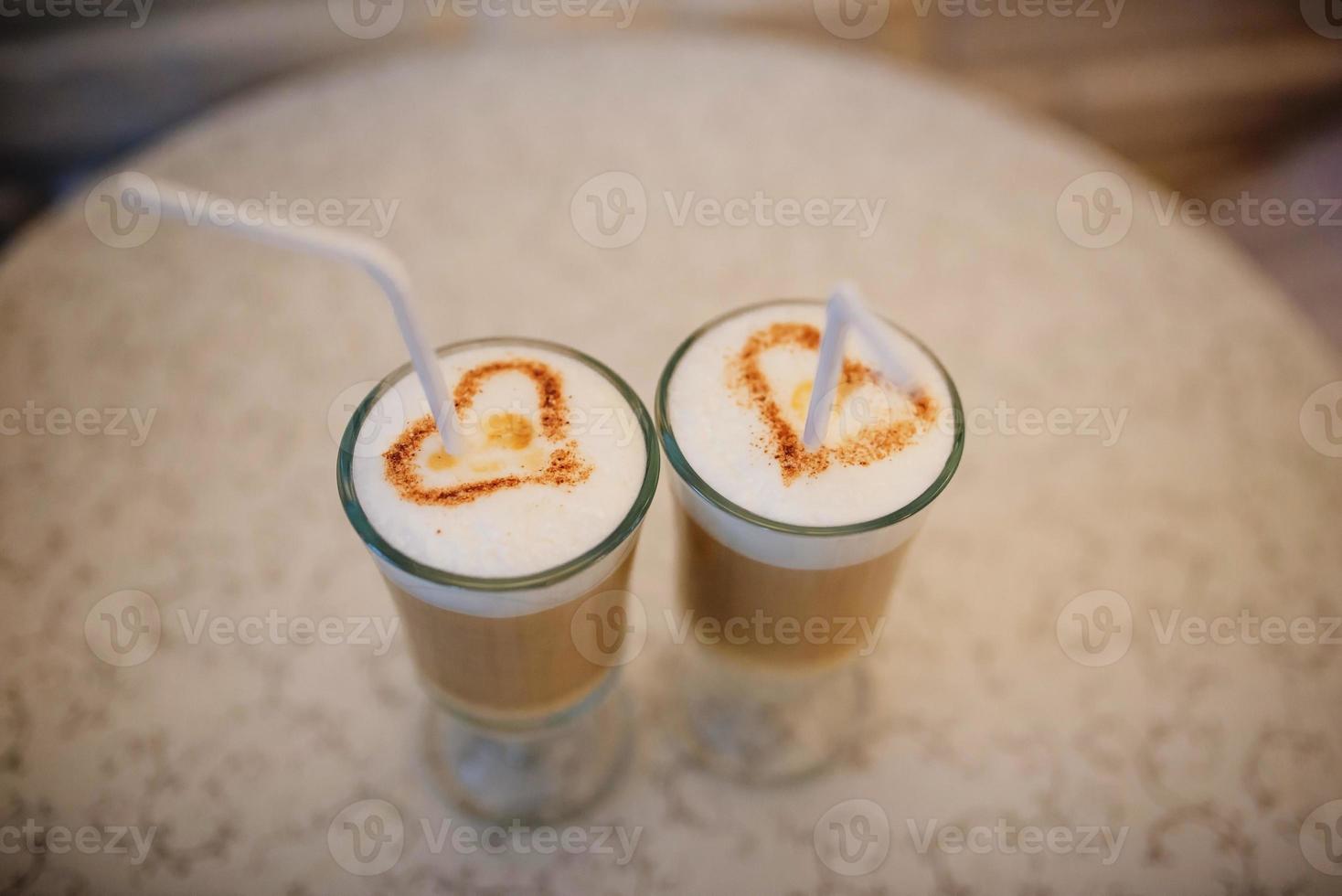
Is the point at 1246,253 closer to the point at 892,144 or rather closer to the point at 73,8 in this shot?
the point at 892,144

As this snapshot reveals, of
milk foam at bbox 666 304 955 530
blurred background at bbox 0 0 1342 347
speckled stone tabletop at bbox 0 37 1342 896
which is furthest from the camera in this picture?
blurred background at bbox 0 0 1342 347

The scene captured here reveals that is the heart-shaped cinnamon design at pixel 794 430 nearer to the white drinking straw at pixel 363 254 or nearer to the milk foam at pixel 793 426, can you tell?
the milk foam at pixel 793 426

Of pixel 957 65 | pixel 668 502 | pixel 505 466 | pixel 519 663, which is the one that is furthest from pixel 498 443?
pixel 957 65

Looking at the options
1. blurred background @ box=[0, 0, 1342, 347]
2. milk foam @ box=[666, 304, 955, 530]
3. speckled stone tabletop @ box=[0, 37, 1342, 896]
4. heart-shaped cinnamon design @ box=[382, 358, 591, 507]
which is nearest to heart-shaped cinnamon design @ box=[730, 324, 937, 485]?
milk foam @ box=[666, 304, 955, 530]

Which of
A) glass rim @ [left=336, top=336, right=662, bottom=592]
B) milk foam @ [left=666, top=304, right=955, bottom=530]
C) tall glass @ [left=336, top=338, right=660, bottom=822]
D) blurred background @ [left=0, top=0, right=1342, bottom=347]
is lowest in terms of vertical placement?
tall glass @ [left=336, top=338, right=660, bottom=822]

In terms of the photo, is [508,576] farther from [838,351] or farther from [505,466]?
[838,351]

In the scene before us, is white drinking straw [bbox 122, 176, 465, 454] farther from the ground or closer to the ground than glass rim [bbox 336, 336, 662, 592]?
farther from the ground

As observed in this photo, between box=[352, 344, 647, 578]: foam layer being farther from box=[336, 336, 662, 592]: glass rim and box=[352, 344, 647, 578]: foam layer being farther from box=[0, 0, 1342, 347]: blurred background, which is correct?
box=[0, 0, 1342, 347]: blurred background

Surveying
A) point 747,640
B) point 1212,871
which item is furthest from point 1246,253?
point 747,640
